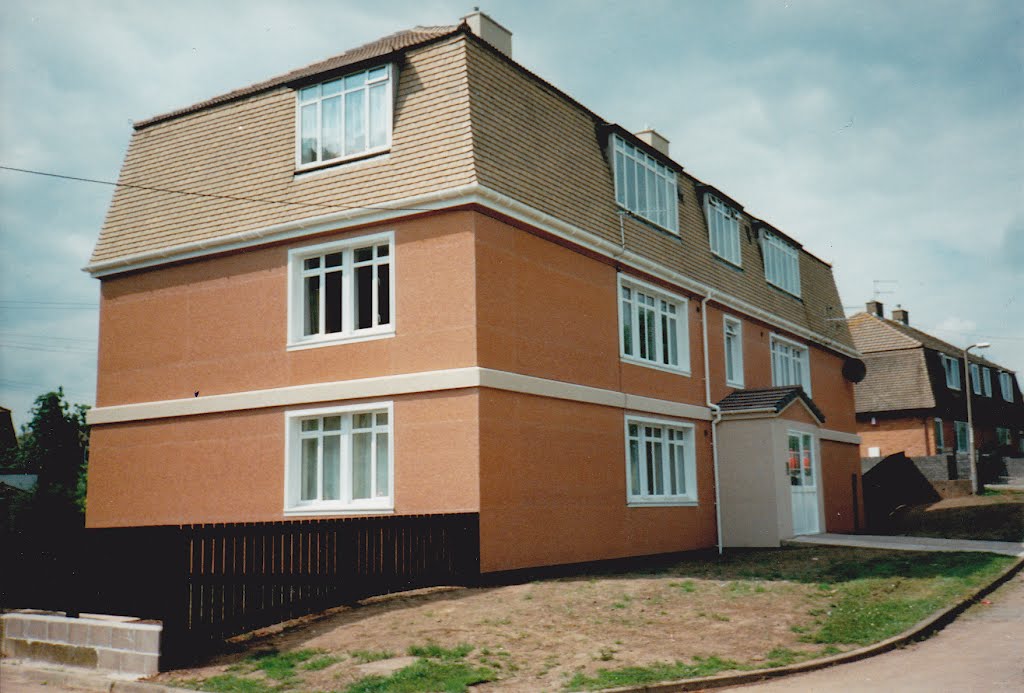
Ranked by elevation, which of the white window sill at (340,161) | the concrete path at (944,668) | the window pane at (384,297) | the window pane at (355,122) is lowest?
the concrete path at (944,668)

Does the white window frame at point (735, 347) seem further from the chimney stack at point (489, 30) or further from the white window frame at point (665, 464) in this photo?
the chimney stack at point (489, 30)

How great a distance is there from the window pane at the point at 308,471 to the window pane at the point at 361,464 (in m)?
0.87

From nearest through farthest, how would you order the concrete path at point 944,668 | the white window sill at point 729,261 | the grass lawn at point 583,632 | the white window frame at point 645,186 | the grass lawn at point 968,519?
1. the concrete path at point 944,668
2. the grass lawn at point 583,632
3. the white window frame at point 645,186
4. the white window sill at point 729,261
5. the grass lawn at point 968,519

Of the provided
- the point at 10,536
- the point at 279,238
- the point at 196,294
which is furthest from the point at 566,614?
the point at 196,294

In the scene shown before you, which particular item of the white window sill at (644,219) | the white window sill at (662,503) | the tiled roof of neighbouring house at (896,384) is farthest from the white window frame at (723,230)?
the tiled roof of neighbouring house at (896,384)

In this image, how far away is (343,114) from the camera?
57.9 feet

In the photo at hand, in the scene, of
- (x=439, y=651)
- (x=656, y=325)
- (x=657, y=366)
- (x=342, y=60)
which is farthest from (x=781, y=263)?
(x=439, y=651)

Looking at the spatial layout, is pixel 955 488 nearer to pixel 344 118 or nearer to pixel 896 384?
pixel 896 384

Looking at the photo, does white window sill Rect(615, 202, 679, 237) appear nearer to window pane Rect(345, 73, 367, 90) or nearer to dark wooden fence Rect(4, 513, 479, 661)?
window pane Rect(345, 73, 367, 90)

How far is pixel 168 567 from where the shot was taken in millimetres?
10664

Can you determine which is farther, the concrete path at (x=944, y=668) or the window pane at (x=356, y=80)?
the window pane at (x=356, y=80)

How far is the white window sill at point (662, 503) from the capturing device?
63.5 feet

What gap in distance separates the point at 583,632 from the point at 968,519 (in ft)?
69.5

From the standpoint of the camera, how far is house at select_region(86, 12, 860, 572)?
52.2ft
